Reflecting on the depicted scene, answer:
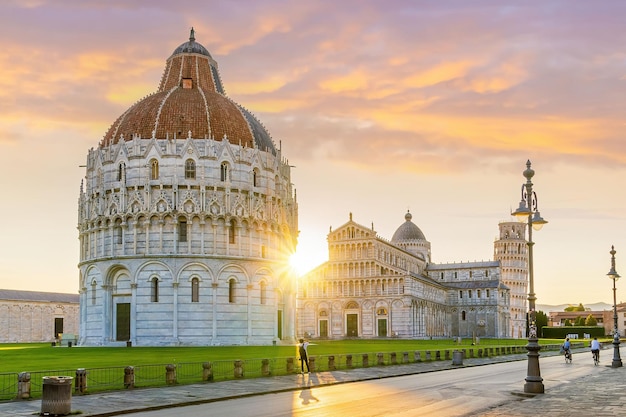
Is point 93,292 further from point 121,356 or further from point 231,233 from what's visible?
point 121,356

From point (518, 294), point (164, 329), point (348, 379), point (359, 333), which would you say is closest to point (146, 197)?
point (164, 329)

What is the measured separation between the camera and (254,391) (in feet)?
87.6

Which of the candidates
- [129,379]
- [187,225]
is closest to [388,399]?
[129,379]

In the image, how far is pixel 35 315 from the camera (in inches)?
4707

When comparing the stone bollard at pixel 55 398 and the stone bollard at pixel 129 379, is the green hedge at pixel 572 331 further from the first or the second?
the stone bollard at pixel 55 398

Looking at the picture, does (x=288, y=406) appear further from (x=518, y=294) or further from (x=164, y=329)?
(x=518, y=294)

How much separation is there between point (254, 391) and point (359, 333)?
101 meters

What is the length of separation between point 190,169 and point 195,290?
11.5m

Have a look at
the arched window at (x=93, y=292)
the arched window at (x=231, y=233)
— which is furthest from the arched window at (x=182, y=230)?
the arched window at (x=93, y=292)

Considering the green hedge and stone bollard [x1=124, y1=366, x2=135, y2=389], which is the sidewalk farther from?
the green hedge

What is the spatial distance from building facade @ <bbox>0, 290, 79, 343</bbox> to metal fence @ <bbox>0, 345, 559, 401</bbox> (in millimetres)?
84489

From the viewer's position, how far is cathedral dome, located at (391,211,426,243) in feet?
554

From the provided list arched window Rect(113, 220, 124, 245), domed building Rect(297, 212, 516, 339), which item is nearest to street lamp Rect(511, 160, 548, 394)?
arched window Rect(113, 220, 124, 245)

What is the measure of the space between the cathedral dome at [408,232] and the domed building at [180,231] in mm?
92591
